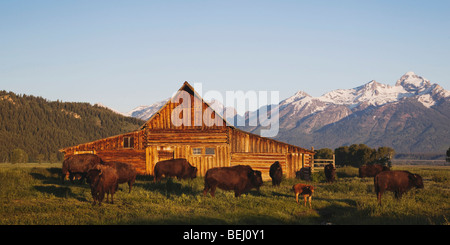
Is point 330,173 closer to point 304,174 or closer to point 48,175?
point 304,174

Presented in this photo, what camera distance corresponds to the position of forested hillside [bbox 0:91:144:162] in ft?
469

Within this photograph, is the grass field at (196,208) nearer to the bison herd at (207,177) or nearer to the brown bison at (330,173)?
the bison herd at (207,177)

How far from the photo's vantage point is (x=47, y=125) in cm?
16650

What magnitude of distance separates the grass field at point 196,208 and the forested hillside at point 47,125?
107 metres

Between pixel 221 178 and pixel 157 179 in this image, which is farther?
pixel 157 179

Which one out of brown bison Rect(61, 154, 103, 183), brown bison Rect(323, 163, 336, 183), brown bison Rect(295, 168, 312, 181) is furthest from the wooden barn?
brown bison Rect(61, 154, 103, 183)

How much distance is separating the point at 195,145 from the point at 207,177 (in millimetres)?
13197

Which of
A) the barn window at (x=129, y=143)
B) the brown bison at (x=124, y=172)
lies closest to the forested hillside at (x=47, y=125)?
the barn window at (x=129, y=143)

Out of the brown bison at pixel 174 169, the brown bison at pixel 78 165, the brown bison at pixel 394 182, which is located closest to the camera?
the brown bison at pixel 394 182

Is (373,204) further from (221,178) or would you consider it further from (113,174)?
(113,174)

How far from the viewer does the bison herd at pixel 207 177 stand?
17797 mm
